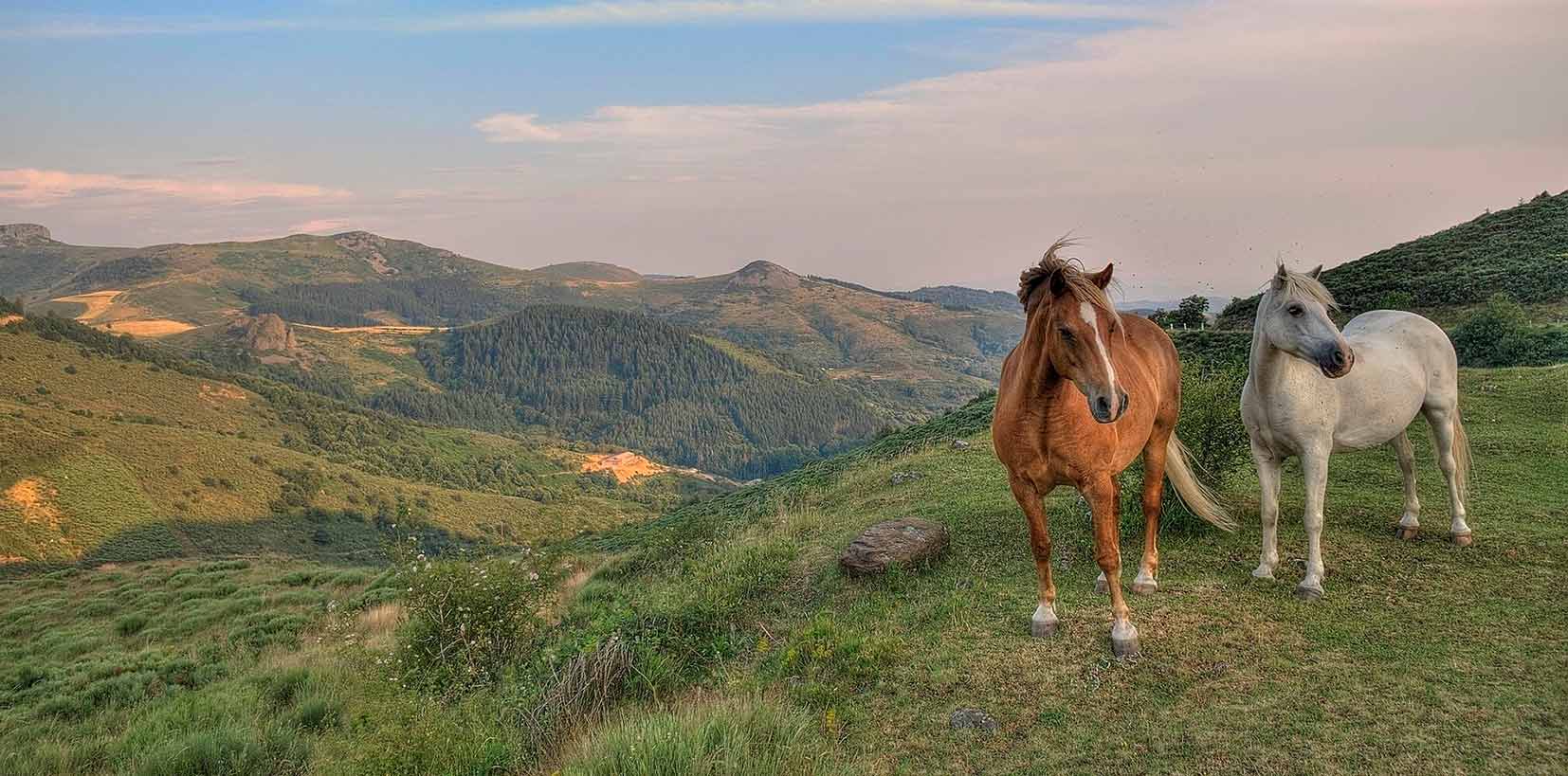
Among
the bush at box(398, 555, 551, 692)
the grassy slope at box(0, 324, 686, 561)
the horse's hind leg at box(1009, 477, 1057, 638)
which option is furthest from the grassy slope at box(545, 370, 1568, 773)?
the grassy slope at box(0, 324, 686, 561)

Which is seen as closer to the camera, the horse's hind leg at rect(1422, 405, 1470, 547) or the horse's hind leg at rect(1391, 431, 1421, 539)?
the horse's hind leg at rect(1422, 405, 1470, 547)

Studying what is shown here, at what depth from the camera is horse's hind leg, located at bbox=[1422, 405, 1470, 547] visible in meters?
6.77

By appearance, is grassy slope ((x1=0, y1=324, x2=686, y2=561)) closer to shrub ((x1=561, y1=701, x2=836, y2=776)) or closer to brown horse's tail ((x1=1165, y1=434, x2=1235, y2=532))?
brown horse's tail ((x1=1165, y1=434, x2=1235, y2=532))

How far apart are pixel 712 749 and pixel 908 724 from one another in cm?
159

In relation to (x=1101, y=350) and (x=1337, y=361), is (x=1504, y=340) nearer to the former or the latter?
(x=1337, y=361)

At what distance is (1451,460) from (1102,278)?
16.2ft

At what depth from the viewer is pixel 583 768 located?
406 centimetres

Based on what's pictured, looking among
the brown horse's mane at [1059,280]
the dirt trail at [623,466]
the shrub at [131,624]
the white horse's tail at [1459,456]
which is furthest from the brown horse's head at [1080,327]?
the dirt trail at [623,466]

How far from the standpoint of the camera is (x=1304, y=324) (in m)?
5.70

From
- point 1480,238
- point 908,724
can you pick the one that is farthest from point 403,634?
point 1480,238

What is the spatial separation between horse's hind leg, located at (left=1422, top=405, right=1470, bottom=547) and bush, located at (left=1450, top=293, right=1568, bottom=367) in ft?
50.4

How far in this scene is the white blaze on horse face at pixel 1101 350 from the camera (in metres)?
4.27

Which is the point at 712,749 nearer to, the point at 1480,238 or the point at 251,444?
the point at 1480,238

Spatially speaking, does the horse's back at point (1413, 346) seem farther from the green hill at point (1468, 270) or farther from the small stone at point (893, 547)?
the green hill at point (1468, 270)
